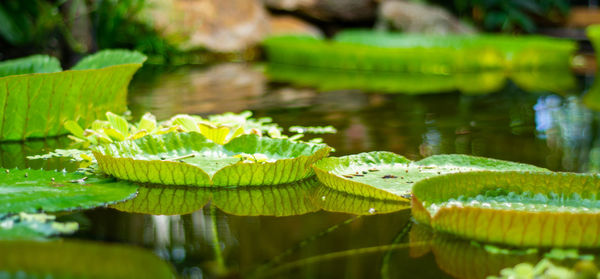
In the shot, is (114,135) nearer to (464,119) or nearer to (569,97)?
(464,119)

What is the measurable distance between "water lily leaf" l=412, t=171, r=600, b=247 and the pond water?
0.04 metres

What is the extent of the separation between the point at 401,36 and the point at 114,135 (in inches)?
203

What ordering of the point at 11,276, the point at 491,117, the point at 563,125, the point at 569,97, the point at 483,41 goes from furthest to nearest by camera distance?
the point at 483,41
the point at 569,97
the point at 491,117
the point at 563,125
the point at 11,276

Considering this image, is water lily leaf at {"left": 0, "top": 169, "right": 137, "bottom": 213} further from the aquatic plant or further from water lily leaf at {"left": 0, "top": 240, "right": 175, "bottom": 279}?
the aquatic plant

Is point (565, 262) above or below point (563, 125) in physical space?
above

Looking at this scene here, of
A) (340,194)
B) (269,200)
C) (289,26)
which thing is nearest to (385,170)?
(340,194)

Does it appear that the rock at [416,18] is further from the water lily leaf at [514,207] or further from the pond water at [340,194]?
the water lily leaf at [514,207]

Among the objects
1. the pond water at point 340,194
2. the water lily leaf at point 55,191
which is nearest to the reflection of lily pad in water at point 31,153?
the pond water at point 340,194

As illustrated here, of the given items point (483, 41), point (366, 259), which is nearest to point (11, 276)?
point (366, 259)

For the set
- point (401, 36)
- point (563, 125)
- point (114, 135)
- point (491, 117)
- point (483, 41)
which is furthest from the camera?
point (401, 36)

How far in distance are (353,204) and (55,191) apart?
0.68 metres

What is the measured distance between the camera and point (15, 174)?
1.67 metres

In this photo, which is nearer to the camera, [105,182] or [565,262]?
[565,262]

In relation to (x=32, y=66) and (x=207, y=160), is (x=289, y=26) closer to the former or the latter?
(x=32, y=66)
